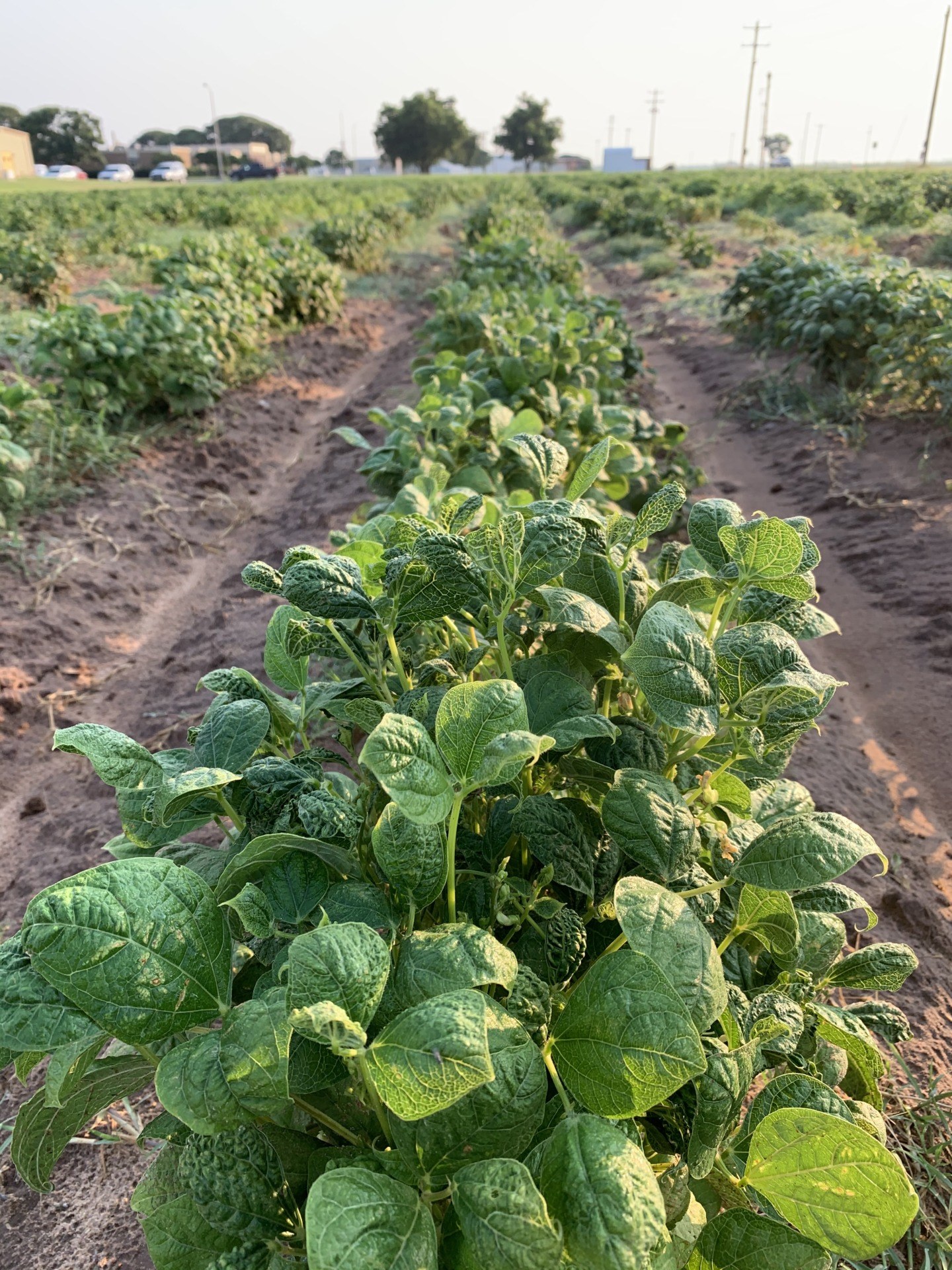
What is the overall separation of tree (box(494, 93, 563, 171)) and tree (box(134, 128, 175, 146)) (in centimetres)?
4563

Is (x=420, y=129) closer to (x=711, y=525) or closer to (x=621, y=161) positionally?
(x=621, y=161)

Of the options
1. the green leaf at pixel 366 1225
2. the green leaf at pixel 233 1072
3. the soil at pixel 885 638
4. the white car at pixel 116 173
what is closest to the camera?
the green leaf at pixel 366 1225

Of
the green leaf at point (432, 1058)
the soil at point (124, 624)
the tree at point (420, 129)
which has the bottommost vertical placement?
the soil at point (124, 624)

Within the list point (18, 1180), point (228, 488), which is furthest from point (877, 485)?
point (18, 1180)

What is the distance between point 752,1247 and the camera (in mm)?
900

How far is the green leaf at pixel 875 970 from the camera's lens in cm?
122

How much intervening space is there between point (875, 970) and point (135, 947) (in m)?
1.06

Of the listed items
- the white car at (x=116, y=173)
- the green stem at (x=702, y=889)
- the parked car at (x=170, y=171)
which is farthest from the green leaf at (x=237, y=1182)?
the white car at (x=116, y=173)

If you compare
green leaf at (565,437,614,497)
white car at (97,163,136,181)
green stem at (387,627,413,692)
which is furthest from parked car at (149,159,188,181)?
green stem at (387,627,413,692)

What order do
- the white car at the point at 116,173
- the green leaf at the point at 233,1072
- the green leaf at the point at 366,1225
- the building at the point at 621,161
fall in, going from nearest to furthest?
the green leaf at the point at 366,1225, the green leaf at the point at 233,1072, the white car at the point at 116,173, the building at the point at 621,161

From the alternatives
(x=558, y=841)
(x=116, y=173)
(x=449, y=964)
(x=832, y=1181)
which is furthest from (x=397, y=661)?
(x=116, y=173)

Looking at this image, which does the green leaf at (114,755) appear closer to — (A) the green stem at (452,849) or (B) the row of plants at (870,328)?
(A) the green stem at (452,849)

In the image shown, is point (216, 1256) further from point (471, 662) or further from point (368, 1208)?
point (471, 662)

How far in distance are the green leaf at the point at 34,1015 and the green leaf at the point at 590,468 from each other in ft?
3.40
